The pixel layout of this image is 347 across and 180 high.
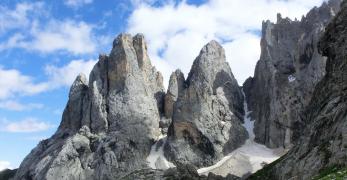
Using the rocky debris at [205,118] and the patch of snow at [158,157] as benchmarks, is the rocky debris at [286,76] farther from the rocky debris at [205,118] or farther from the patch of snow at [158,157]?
the patch of snow at [158,157]

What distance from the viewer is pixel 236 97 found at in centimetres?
18275

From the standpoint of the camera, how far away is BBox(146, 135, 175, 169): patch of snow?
6161 inches

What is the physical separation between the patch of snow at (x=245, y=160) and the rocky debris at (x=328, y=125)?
238 ft

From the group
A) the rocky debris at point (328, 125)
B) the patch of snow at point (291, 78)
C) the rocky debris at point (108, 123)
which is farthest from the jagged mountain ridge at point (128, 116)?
the rocky debris at point (328, 125)

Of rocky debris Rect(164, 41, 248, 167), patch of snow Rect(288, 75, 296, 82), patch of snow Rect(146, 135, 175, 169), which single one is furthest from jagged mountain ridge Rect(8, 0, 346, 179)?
patch of snow Rect(288, 75, 296, 82)

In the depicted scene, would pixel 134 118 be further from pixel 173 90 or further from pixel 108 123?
pixel 173 90

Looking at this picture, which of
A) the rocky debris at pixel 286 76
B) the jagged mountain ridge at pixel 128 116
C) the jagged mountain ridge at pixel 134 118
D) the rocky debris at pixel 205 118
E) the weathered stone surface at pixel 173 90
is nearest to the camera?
the jagged mountain ridge at pixel 128 116

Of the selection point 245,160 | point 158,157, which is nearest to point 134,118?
point 158,157

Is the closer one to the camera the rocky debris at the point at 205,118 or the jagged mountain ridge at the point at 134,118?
the jagged mountain ridge at the point at 134,118

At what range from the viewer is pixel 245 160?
510 ft

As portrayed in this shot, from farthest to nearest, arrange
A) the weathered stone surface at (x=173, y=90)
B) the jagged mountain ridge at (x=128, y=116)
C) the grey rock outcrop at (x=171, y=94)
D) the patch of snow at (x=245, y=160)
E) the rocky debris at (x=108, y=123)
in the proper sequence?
the weathered stone surface at (x=173, y=90) → the grey rock outcrop at (x=171, y=94) → the jagged mountain ridge at (x=128, y=116) → the rocky debris at (x=108, y=123) → the patch of snow at (x=245, y=160)

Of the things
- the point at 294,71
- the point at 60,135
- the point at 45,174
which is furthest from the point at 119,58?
the point at 294,71

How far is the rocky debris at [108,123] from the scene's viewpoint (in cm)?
15538

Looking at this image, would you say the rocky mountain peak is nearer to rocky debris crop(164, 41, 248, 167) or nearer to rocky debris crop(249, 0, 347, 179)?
rocky debris crop(164, 41, 248, 167)
